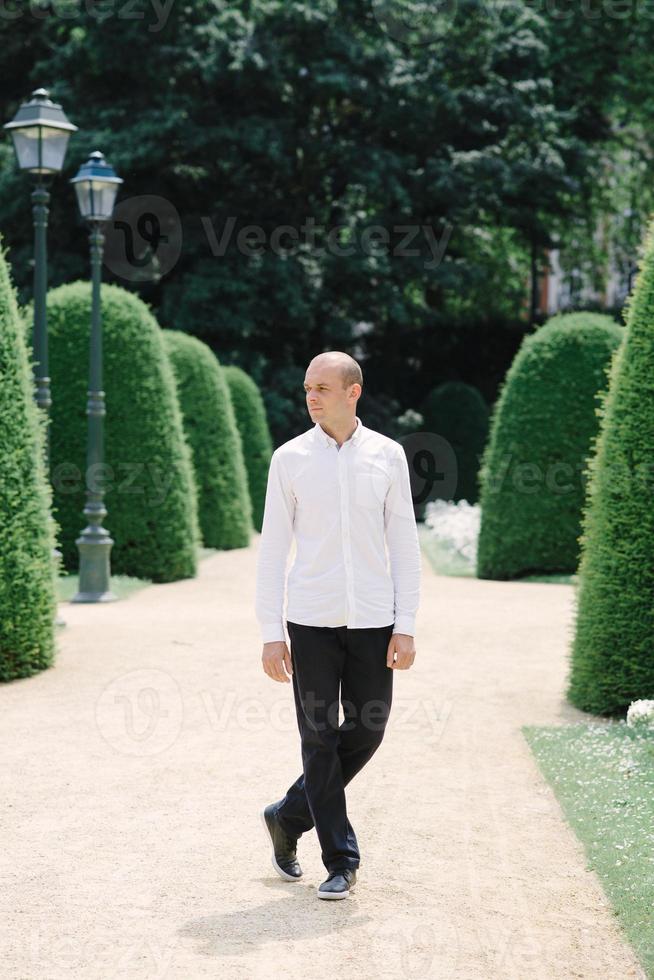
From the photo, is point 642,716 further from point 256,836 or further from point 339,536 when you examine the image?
point 339,536

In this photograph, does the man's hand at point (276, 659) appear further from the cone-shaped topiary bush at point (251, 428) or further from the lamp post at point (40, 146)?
the cone-shaped topiary bush at point (251, 428)

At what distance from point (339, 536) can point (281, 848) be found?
44.4 inches

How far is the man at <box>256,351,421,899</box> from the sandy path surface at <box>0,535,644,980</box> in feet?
1.23

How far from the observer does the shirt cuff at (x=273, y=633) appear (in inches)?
161

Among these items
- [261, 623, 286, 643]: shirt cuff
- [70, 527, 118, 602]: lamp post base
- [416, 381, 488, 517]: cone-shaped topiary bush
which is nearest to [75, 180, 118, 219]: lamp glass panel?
[70, 527, 118, 602]: lamp post base

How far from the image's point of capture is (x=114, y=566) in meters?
13.9

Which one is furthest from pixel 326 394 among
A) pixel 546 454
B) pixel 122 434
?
pixel 546 454

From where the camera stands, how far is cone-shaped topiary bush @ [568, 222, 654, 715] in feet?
22.7

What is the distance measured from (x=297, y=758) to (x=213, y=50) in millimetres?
21340

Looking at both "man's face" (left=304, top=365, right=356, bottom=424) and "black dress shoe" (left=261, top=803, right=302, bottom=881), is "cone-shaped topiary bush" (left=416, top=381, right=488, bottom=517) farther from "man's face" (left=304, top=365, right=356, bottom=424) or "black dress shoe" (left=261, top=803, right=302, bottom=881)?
"man's face" (left=304, top=365, right=356, bottom=424)

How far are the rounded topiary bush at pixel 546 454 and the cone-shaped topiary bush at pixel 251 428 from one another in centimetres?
826

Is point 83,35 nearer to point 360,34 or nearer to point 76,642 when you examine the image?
point 360,34

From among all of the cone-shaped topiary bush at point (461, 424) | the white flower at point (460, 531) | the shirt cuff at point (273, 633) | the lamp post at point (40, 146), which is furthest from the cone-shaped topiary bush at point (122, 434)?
the cone-shaped topiary bush at point (461, 424)

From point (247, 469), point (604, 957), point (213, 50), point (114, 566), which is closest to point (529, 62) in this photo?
point (213, 50)
